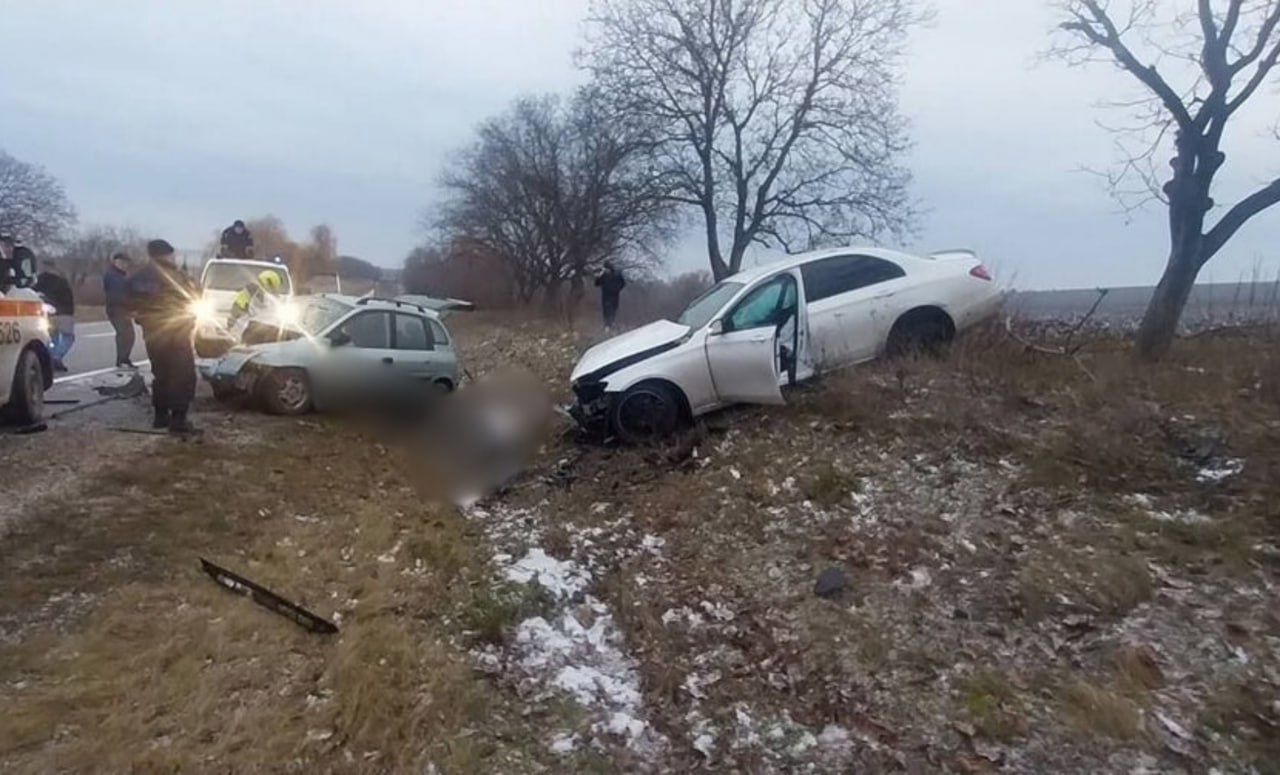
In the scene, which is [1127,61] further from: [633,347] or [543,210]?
[543,210]

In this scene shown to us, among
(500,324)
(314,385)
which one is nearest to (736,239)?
(500,324)

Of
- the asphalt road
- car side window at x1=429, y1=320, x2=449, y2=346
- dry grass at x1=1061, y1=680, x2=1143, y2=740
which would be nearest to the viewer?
dry grass at x1=1061, y1=680, x2=1143, y2=740

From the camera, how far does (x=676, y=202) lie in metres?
27.0

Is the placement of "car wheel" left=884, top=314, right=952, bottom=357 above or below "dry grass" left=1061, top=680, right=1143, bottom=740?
above

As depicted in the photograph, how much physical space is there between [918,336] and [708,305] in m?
2.29

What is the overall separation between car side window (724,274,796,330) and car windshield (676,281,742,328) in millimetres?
243

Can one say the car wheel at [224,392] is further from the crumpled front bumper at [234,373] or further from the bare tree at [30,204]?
the bare tree at [30,204]

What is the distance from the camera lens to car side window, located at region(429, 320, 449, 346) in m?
11.1

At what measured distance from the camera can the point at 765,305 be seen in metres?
8.43

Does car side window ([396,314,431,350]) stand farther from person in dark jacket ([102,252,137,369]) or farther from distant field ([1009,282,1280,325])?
distant field ([1009,282,1280,325])

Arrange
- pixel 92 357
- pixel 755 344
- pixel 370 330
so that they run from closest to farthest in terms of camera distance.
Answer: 1. pixel 755 344
2. pixel 370 330
3. pixel 92 357

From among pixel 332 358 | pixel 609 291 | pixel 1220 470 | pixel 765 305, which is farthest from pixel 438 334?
pixel 609 291

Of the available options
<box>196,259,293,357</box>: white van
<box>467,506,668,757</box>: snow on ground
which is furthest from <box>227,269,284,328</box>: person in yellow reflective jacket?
<box>467,506,668,757</box>: snow on ground

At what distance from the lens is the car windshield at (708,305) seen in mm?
8633
